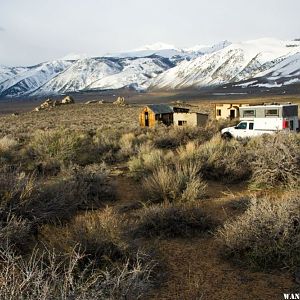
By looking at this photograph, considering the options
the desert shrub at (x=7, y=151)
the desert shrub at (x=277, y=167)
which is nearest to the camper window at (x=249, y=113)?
the desert shrub at (x=7, y=151)

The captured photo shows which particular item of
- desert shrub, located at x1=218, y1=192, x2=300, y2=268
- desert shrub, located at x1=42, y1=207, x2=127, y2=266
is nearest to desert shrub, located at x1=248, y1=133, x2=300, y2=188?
desert shrub, located at x1=218, y1=192, x2=300, y2=268

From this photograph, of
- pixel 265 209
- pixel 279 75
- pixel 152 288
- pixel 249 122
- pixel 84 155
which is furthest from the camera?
pixel 279 75

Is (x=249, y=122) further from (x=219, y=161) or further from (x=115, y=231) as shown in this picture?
(x=115, y=231)

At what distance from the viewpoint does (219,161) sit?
496 inches

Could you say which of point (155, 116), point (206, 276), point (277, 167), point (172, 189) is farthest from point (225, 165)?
point (155, 116)

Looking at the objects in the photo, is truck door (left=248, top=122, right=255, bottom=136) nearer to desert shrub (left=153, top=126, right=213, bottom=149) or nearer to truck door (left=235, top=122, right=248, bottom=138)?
truck door (left=235, top=122, right=248, bottom=138)

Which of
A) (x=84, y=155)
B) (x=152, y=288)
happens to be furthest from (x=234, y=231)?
(x=84, y=155)

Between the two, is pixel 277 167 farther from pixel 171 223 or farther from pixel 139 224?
pixel 139 224

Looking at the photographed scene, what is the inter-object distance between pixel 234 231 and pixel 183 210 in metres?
1.48

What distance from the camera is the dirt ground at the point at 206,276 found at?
17.7 ft

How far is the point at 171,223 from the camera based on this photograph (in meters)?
7.55

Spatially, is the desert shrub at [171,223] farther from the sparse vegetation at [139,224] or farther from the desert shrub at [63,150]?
the desert shrub at [63,150]

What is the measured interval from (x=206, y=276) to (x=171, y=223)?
5.78 feet

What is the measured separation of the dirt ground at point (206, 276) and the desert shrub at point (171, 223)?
0.19 meters
